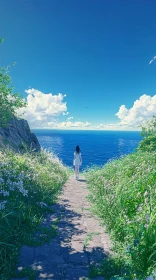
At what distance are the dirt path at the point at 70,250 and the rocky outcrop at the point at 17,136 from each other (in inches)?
338

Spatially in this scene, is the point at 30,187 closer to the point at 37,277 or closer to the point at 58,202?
the point at 58,202

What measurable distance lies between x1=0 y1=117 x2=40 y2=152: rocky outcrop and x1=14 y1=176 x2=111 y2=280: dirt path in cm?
859

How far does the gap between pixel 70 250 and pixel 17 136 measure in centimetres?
1367

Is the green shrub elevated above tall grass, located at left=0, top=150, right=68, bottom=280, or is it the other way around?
the green shrub

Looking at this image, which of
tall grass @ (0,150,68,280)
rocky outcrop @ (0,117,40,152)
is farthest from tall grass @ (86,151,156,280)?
rocky outcrop @ (0,117,40,152)

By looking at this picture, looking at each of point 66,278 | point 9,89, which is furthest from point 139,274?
point 9,89

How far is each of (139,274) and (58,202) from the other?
5.82 metres

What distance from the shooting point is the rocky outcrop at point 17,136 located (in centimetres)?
1526

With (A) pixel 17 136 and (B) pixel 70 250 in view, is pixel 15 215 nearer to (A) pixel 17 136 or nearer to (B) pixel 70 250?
(B) pixel 70 250

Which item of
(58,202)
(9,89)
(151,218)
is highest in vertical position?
(9,89)

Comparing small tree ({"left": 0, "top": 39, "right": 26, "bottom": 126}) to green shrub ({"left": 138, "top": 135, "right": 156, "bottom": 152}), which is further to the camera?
green shrub ({"left": 138, "top": 135, "right": 156, "bottom": 152})

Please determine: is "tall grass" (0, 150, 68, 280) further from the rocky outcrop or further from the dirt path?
the rocky outcrop

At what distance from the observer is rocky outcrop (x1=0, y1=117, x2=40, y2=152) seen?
1526cm

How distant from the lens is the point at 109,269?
4387 millimetres
